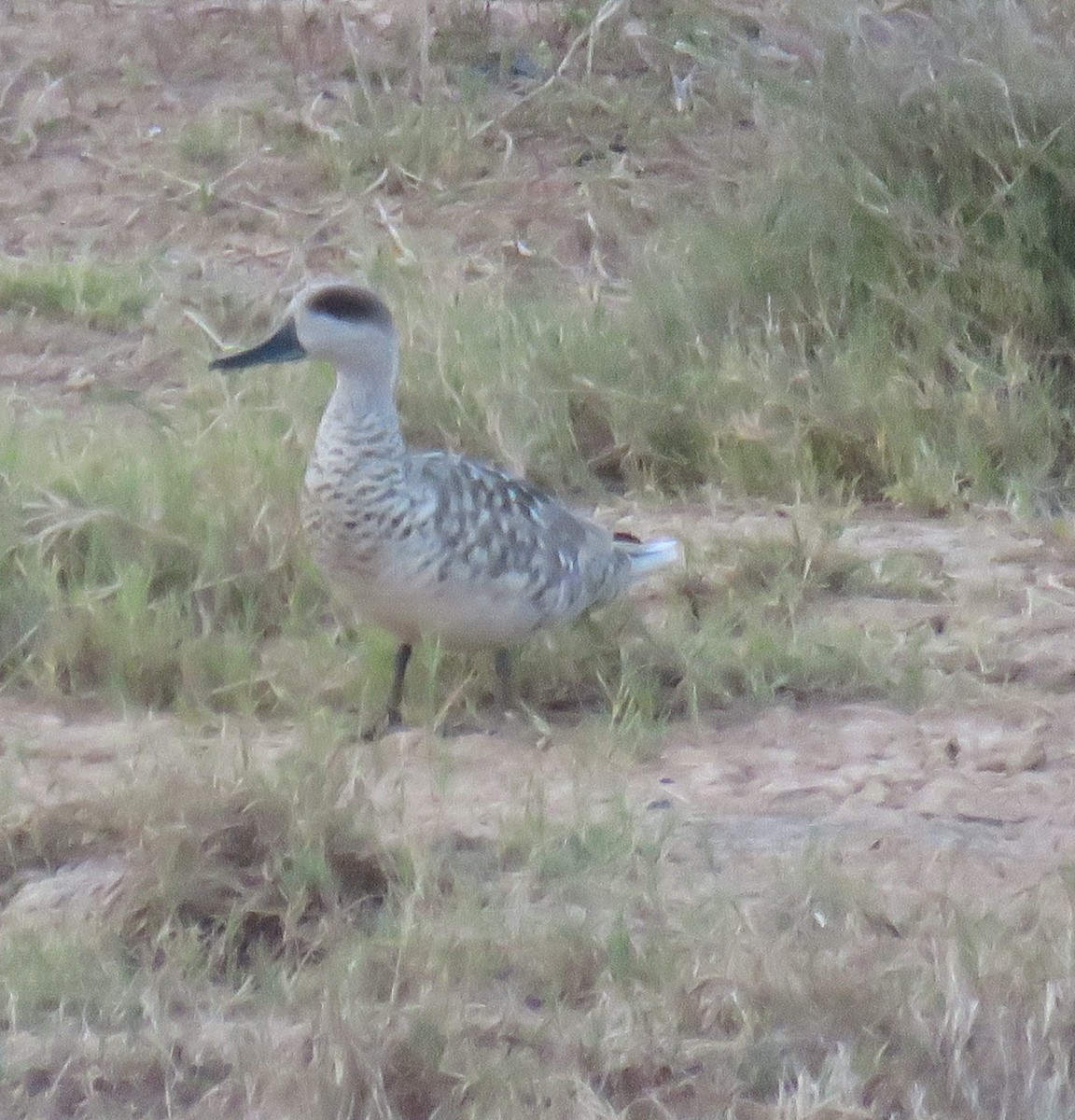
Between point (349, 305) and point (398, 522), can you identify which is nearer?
point (398, 522)

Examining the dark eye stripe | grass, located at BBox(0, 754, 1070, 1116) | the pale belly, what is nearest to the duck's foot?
the pale belly

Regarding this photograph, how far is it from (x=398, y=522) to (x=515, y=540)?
0.29m

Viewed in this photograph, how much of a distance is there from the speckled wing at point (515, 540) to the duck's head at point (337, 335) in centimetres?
22

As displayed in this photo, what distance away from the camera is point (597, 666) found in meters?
5.17

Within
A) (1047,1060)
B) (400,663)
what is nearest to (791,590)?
(400,663)

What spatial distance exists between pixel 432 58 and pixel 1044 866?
19.5 ft

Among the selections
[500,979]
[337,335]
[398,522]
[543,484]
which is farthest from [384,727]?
[543,484]

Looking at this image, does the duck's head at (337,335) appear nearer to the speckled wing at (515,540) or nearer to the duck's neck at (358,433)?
the duck's neck at (358,433)

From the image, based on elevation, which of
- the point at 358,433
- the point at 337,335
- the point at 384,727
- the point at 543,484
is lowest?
the point at 543,484

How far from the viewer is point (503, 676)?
5098 millimetres

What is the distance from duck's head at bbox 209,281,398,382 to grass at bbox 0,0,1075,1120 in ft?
2.04

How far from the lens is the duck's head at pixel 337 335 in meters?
4.91

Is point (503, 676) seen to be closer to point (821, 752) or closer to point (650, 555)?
point (650, 555)

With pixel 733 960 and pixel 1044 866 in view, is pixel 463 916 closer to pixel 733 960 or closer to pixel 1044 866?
pixel 733 960
